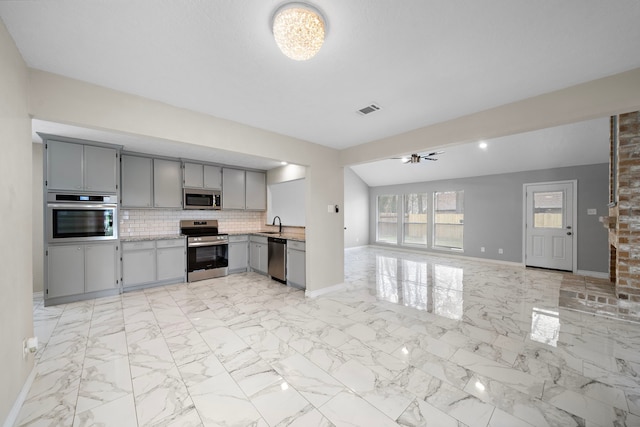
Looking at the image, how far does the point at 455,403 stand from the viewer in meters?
1.75

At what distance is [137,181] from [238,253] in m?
2.40

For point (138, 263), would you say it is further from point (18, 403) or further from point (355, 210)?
point (355, 210)

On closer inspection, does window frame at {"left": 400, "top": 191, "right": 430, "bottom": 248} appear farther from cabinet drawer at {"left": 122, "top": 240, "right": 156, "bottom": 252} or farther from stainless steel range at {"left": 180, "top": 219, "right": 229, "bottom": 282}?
cabinet drawer at {"left": 122, "top": 240, "right": 156, "bottom": 252}

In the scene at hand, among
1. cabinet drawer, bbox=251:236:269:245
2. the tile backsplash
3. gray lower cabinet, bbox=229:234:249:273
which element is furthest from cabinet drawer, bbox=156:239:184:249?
cabinet drawer, bbox=251:236:269:245

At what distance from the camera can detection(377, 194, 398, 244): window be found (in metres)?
8.90

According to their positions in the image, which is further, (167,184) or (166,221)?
Result: (166,221)

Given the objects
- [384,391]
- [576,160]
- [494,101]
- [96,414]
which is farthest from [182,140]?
[576,160]

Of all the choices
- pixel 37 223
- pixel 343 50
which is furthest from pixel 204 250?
pixel 343 50

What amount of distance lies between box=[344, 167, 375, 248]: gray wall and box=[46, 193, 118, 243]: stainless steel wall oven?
6239 millimetres

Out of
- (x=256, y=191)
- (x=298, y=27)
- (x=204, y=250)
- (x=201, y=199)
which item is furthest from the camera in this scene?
(x=256, y=191)

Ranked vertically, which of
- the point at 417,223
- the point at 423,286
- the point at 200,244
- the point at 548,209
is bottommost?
the point at 423,286

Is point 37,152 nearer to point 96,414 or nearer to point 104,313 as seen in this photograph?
point 104,313

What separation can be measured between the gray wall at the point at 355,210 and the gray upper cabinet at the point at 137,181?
5.63m

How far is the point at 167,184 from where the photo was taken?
193 inches
